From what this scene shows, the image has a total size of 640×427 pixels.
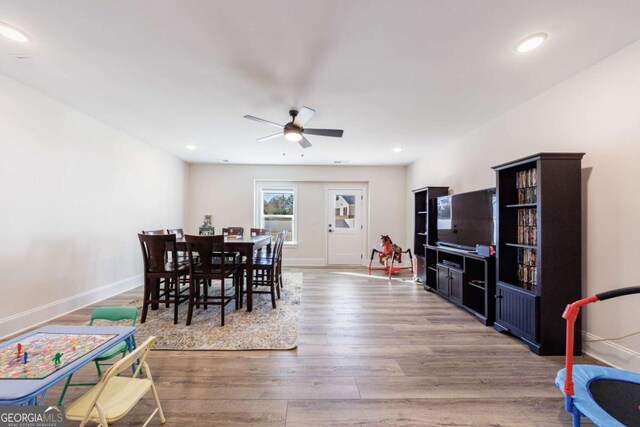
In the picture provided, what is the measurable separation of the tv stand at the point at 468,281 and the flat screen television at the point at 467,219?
171 mm

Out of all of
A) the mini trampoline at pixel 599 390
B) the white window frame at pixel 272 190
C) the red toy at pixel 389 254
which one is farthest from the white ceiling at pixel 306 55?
the white window frame at pixel 272 190

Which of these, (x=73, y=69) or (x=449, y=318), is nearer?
(x=73, y=69)

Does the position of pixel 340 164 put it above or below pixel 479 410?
above

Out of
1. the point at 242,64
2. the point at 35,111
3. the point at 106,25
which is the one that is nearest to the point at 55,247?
the point at 35,111

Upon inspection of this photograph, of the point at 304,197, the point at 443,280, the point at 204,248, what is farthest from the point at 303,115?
the point at 304,197

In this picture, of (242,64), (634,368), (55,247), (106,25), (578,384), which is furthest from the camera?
(55,247)

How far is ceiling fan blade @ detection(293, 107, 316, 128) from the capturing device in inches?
104

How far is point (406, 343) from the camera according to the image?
2.53 m

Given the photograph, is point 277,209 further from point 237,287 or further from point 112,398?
point 112,398

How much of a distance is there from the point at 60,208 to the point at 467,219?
17.0ft

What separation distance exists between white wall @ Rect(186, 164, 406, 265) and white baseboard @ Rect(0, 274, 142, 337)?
260 cm

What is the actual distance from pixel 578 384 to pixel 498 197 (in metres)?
1.80

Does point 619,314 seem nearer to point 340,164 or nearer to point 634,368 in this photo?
point 634,368

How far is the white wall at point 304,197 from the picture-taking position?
6398 mm
